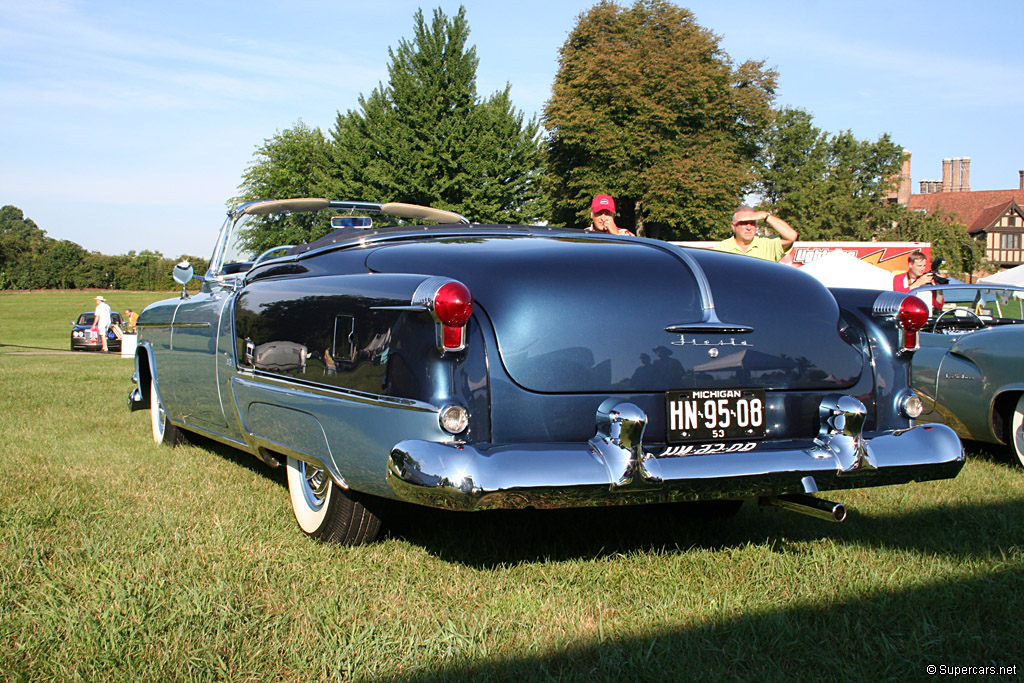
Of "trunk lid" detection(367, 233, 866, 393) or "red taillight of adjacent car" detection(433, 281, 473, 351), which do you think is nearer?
"red taillight of adjacent car" detection(433, 281, 473, 351)

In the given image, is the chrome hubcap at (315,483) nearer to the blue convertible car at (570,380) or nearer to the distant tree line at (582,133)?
the blue convertible car at (570,380)

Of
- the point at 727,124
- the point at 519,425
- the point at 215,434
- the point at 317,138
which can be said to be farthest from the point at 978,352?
the point at 317,138

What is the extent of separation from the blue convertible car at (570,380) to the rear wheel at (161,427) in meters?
2.17

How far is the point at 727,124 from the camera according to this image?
3831cm

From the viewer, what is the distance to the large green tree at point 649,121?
118 feet

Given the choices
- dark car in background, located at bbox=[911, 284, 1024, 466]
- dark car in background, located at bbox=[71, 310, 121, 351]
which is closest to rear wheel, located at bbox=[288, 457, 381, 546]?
dark car in background, located at bbox=[911, 284, 1024, 466]

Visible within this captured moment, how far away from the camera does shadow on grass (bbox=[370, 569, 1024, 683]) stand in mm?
2271

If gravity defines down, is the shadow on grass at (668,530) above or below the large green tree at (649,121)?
below

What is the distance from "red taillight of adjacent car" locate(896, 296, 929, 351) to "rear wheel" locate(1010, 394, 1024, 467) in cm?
245

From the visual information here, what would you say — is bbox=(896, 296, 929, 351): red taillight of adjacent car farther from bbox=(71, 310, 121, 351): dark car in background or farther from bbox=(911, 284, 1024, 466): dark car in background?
bbox=(71, 310, 121, 351): dark car in background

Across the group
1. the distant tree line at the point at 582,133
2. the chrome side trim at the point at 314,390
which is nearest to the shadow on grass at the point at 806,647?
the chrome side trim at the point at 314,390

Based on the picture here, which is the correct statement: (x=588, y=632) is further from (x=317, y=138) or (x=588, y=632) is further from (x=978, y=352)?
(x=317, y=138)

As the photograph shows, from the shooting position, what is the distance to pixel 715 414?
291 centimetres

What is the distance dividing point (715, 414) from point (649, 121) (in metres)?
34.8
